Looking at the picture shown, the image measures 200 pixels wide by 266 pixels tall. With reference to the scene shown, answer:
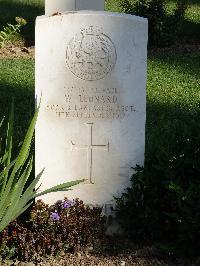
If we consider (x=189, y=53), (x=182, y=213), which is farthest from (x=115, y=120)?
(x=189, y=53)

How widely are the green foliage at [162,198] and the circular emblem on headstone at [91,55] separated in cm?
70

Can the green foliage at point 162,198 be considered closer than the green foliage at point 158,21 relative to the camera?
Yes

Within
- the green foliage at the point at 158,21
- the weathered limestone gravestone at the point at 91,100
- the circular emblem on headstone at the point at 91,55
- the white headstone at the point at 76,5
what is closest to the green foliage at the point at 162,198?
the weathered limestone gravestone at the point at 91,100

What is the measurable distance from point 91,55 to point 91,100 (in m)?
0.29

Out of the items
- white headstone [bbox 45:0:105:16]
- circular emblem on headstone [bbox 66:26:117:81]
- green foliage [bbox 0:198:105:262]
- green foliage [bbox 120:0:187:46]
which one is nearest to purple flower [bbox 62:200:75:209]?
green foliage [bbox 0:198:105:262]

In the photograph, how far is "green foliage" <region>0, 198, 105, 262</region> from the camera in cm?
422

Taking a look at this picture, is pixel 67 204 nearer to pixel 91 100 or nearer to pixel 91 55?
pixel 91 100

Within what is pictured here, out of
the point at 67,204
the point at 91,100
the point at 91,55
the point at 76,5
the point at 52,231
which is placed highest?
the point at 76,5

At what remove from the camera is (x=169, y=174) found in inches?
168

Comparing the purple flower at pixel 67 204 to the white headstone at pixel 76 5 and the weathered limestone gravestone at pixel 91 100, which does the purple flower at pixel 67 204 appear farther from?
the white headstone at pixel 76 5

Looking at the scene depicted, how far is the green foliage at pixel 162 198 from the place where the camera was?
4.17 metres

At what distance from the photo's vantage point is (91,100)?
4.29 metres

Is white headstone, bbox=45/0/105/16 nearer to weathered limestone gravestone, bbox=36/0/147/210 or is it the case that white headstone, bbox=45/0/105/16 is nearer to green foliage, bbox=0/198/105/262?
weathered limestone gravestone, bbox=36/0/147/210

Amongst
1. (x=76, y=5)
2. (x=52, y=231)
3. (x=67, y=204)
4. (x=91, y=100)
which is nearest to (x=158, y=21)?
(x=76, y=5)
